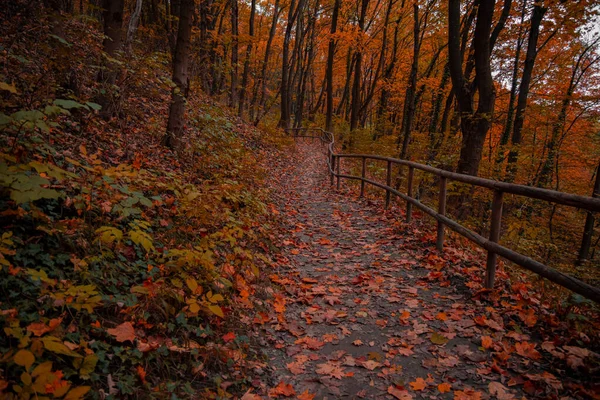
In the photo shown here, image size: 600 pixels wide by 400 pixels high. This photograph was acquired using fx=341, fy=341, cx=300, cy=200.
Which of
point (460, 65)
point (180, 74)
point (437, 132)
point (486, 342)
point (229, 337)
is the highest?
point (460, 65)

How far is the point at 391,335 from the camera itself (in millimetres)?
3492

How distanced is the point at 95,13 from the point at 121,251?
14206 millimetres

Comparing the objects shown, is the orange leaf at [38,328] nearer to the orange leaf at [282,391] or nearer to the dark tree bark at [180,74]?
the orange leaf at [282,391]

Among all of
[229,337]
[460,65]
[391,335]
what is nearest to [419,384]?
[391,335]

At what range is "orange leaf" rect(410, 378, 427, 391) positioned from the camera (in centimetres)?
273

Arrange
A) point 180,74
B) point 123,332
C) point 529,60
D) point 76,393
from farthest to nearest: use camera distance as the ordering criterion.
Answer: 1. point 529,60
2. point 180,74
3. point 123,332
4. point 76,393

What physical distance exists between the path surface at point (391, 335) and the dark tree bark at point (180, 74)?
3.43 m

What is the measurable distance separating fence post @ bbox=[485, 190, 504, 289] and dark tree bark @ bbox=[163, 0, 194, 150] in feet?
17.8

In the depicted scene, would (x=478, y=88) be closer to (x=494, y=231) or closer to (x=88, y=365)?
(x=494, y=231)

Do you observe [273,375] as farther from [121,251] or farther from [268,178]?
[268,178]

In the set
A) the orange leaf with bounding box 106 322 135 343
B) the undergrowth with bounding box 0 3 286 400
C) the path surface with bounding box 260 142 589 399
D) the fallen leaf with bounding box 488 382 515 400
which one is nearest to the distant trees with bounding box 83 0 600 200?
the undergrowth with bounding box 0 3 286 400

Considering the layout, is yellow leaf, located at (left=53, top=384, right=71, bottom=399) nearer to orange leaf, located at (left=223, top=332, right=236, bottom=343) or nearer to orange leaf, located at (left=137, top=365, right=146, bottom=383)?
orange leaf, located at (left=137, top=365, right=146, bottom=383)

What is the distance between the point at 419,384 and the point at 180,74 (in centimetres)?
653

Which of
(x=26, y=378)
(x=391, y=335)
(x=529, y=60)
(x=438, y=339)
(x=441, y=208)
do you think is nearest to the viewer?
(x=26, y=378)
